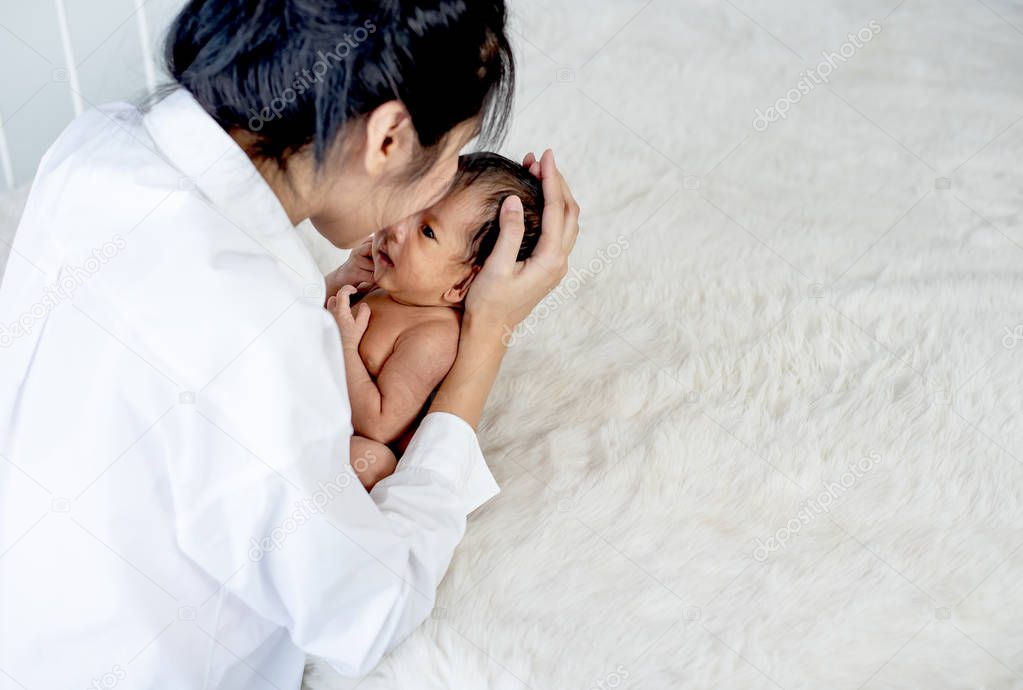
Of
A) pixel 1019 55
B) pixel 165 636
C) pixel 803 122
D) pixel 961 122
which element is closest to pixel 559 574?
pixel 165 636

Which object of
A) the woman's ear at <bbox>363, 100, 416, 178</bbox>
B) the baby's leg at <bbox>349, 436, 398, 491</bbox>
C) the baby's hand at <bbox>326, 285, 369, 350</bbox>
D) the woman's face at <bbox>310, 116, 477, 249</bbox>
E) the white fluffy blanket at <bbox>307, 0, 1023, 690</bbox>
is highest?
the woman's ear at <bbox>363, 100, 416, 178</bbox>

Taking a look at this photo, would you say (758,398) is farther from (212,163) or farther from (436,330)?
(212,163)

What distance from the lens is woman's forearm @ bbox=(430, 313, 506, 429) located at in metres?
1.01

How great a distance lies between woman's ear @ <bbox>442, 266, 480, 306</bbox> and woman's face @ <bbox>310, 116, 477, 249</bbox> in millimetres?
167

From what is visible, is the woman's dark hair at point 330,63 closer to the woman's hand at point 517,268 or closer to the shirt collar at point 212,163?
the shirt collar at point 212,163

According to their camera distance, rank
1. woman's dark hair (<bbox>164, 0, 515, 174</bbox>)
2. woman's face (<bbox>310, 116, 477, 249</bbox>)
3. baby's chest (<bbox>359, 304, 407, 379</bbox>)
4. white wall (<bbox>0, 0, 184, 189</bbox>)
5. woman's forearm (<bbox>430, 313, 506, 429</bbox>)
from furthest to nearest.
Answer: white wall (<bbox>0, 0, 184, 189</bbox>), baby's chest (<bbox>359, 304, 407, 379</bbox>), woman's forearm (<bbox>430, 313, 506, 429</bbox>), woman's face (<bbox>310, 116, 477, 249</bbox>), woman's dark hair (<bbox>164, 0, 515, 174</bbox>)

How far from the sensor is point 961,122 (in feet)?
5.07

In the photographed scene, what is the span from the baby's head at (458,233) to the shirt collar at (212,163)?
1.00 ft

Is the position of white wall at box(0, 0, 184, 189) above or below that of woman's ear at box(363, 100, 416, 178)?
below

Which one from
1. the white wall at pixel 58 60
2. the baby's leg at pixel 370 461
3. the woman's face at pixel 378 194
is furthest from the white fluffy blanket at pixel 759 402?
the white wall at pixel 58 60

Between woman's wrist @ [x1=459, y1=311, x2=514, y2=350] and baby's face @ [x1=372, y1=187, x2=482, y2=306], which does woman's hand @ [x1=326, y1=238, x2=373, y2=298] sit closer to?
baby's face @ [x1=372, y1=187, x2=482, y2=306]

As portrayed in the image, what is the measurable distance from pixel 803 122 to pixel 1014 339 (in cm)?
55

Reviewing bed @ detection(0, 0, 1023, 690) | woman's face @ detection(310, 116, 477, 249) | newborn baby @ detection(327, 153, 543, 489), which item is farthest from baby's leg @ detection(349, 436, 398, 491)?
woman's face @ detection(310, 116, 477, 249)

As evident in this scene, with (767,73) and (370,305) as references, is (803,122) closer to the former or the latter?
(767,73)
